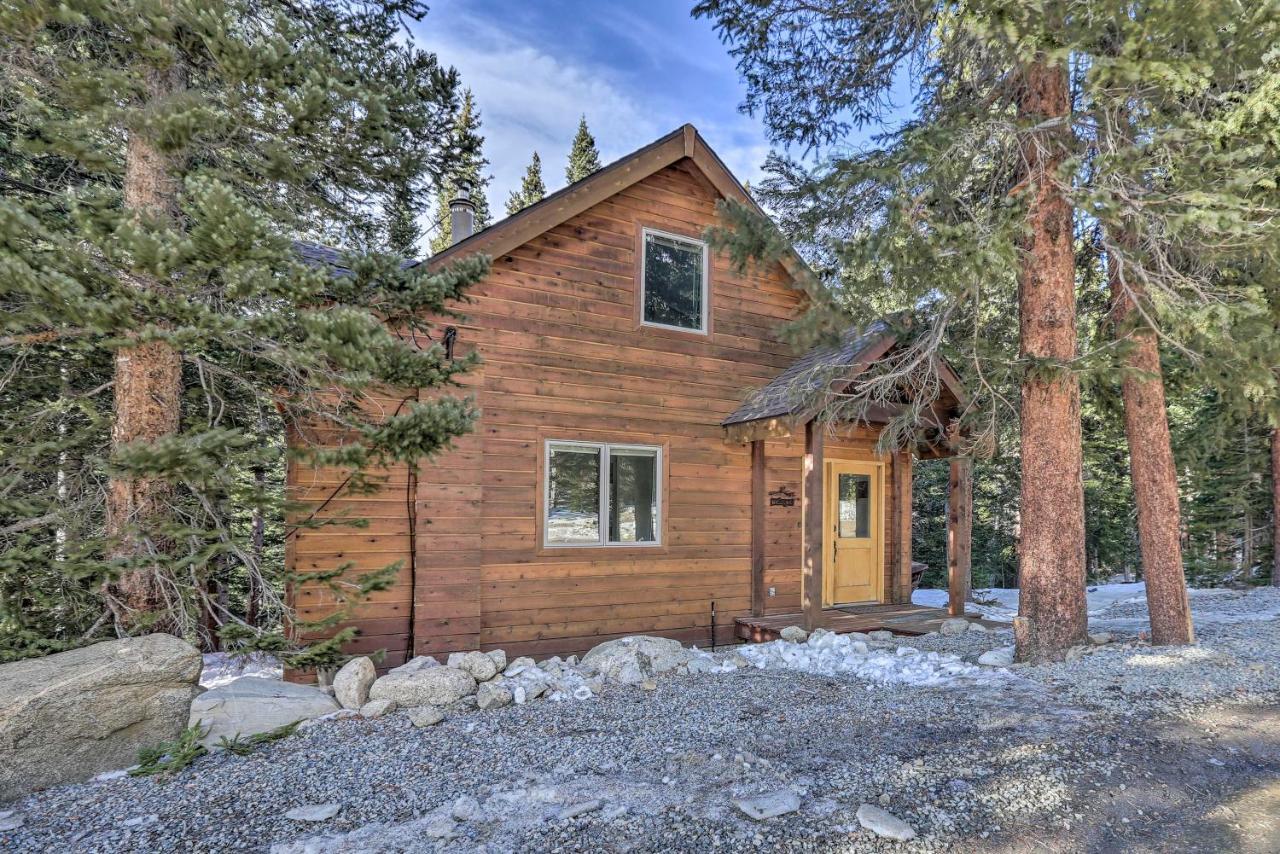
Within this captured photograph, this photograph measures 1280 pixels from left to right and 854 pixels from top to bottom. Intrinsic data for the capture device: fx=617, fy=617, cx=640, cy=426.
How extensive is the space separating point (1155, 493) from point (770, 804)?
5.17 meters

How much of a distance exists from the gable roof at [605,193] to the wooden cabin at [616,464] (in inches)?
0.9

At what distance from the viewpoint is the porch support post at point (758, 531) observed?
770cm

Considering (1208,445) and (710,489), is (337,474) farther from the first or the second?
(1208,445)

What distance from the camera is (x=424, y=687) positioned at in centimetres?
492

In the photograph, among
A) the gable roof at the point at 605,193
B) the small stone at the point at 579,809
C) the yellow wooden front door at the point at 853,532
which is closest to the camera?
the small stone at the point at 579,809

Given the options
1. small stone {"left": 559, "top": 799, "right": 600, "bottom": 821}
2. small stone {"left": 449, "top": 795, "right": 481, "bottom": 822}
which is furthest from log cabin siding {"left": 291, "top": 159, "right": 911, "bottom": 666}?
small stone {"left": 559, "top": 799, "right": 600, "bottom": 821}

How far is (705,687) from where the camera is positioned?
529cm

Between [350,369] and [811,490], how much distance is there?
4.88 metres

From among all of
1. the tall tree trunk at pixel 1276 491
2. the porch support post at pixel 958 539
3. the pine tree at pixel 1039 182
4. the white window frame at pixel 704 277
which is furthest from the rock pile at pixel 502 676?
the tall tree trunk at pixel 1276 491

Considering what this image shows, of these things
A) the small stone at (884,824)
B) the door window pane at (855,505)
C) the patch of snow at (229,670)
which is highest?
the door window pane at (855,505)

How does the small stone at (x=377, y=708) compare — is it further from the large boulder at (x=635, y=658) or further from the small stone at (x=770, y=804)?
the small stone at (x=770, y=804)

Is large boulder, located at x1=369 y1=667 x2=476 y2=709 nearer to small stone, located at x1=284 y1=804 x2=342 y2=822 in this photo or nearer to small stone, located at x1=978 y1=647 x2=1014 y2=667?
small stone, located at x1=284 y1=804 x2=342 y2=822

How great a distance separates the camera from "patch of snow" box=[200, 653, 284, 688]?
5.78 m

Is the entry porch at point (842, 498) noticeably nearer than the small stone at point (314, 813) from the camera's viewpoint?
No
